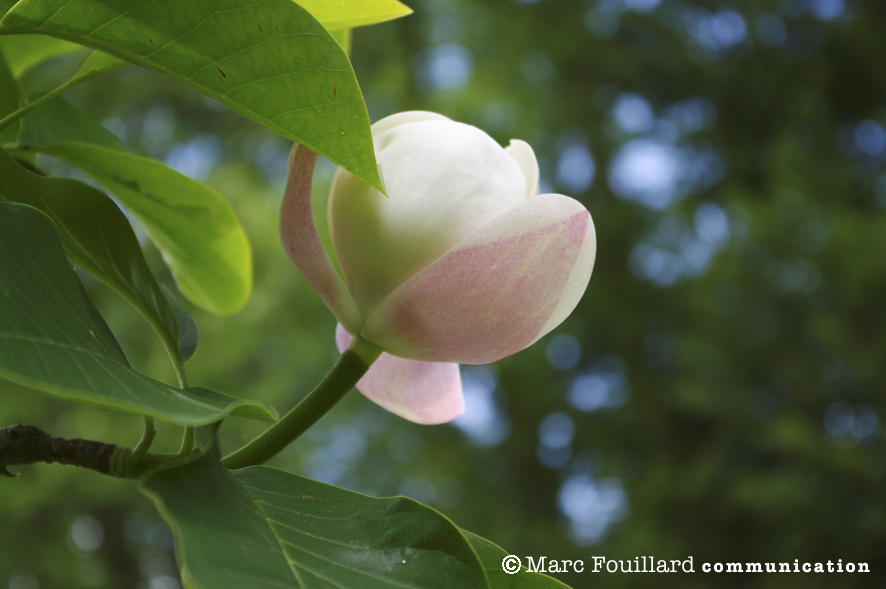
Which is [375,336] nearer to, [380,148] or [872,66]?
[380,148]

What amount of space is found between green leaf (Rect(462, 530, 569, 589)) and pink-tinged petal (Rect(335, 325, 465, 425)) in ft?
0.22

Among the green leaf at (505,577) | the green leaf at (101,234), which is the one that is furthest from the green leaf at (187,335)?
the green leaf at (505,577)

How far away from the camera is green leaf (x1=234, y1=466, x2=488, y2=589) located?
7.8 inches

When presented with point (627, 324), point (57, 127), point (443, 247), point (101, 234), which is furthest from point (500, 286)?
point (627, 324)

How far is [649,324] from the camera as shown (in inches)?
138

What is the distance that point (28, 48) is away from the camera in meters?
0.37

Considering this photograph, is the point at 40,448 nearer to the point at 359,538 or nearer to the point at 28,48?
the point at 359,538

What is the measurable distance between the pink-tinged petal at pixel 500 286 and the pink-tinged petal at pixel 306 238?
18 mm

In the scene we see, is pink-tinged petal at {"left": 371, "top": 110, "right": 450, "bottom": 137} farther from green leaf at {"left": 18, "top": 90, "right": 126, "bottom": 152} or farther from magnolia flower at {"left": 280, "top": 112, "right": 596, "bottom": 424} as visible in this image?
green leaf at {"left": 18, "top": 90, "right": 126, "bottom": 152}

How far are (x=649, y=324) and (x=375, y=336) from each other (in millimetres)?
A: 3416

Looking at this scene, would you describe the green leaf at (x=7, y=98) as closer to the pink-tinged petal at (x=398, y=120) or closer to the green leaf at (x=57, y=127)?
the green leaf at (x=57, y=127)

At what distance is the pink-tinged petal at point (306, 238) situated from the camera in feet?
0.80

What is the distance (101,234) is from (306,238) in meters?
0.08

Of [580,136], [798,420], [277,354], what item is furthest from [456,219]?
[580,136]
